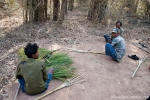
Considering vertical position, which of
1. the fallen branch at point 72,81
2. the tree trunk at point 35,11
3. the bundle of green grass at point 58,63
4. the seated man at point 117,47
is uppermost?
the tree trunk at point 35,11

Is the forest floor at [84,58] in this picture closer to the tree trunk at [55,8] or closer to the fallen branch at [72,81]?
the fallen branch at [72,81]

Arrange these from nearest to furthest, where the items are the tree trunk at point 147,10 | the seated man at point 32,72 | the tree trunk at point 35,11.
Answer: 1. the seated man at point 32,72
2. the tree trunk at point 35,11
3. the tree trunk at point 147,10

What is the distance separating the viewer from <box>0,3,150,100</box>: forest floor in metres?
3.19

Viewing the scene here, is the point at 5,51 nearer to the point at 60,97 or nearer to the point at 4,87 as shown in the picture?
the point at 4,87

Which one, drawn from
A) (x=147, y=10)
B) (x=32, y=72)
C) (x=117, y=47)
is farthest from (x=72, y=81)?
(x=147, y=10)

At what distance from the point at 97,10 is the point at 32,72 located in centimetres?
455

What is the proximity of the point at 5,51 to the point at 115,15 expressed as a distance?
516 centimetres

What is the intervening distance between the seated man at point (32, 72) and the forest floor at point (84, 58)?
184mm

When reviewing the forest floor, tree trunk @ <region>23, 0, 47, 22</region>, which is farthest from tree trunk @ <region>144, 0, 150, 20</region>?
tree trunk @ <region>23, 0, 47, 22</region>

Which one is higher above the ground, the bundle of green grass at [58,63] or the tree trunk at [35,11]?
the tree trunk at [35,11]

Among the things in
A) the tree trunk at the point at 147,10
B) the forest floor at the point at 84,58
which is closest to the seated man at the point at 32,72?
the forest floor at the point at 84,58

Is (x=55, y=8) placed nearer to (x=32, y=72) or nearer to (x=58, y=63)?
(x=58, y=63)

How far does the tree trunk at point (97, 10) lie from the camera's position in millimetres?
6475

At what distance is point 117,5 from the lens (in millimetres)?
8117
